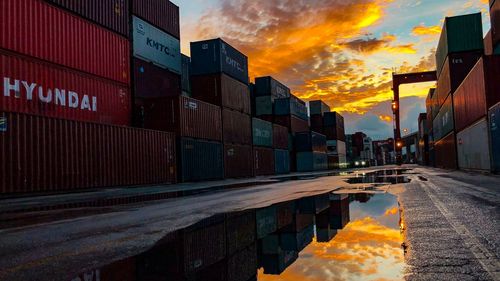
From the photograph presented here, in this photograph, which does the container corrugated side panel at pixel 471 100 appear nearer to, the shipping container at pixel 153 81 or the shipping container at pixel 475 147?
the shipping container at pixel 475 147

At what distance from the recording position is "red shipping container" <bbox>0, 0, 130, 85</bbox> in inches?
597

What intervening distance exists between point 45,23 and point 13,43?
2073 mm

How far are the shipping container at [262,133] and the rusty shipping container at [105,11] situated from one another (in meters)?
18.6

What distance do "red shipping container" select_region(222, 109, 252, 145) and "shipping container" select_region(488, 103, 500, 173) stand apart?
58.5 ft

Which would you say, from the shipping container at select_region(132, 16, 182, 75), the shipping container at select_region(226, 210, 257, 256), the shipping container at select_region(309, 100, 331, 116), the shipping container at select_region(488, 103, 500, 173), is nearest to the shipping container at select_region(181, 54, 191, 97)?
the shipping container at select_region(132, 16, 182, 75)

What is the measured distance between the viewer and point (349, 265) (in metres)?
3.66

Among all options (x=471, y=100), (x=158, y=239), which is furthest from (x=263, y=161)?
(x=158, y=239)

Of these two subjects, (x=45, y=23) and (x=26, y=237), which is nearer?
(x=26, y=237)

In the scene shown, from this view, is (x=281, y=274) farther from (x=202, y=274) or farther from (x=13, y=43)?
(x=13, y=43)

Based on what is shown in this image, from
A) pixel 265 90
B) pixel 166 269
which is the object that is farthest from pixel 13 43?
pixel 265 90

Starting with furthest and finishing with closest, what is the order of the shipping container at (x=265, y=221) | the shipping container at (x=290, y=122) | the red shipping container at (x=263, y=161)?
the shipping container at (x=290, y=122), the red shipping container at (x=263, y=161), the shipping container at (x=265, y=221)

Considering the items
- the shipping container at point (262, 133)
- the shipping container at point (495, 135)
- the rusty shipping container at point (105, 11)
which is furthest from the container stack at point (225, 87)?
the shipping container at point (495, 135)

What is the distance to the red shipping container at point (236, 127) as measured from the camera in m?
31.0

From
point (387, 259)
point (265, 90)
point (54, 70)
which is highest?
point (265, 90)
